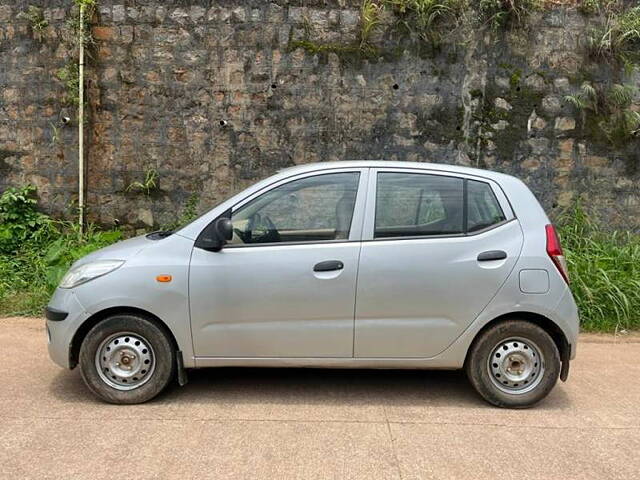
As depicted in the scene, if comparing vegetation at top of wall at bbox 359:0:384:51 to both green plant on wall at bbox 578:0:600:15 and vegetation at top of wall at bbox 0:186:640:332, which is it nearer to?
green plant on wall at bbox 578:0:600:15

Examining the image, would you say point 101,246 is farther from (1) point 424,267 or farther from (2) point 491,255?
(2) point 491,255

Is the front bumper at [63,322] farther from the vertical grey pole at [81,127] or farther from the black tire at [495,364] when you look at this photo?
the vertical grey pole at [81,127]

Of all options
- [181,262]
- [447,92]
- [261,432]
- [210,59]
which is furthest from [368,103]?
[261,432]

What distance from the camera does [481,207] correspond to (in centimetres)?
435

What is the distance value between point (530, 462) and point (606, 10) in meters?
6.24

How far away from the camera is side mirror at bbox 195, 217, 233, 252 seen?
13.5ft

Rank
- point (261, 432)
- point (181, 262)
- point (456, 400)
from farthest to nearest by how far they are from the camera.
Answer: point (456, 400), point (181, 262), point (261, 432)

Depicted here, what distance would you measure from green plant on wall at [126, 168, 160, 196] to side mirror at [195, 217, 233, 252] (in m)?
3.75

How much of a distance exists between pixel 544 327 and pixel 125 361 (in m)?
3.02

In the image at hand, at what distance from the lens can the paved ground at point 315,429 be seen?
3.41 meters

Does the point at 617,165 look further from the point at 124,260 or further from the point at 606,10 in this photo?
the point at 124,260

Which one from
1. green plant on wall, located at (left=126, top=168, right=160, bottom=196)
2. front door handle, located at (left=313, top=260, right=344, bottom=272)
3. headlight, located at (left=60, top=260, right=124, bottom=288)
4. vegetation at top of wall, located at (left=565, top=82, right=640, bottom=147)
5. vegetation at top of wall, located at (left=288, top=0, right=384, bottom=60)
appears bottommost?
headlight, located at (left=60, top=260, right=124, bottom=288)

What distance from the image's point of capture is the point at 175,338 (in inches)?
166

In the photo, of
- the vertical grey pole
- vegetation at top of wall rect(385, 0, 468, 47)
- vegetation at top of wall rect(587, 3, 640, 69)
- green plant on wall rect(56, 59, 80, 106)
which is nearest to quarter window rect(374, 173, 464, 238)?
vegetation at top of wall rect(385, 0, 468, 47)
